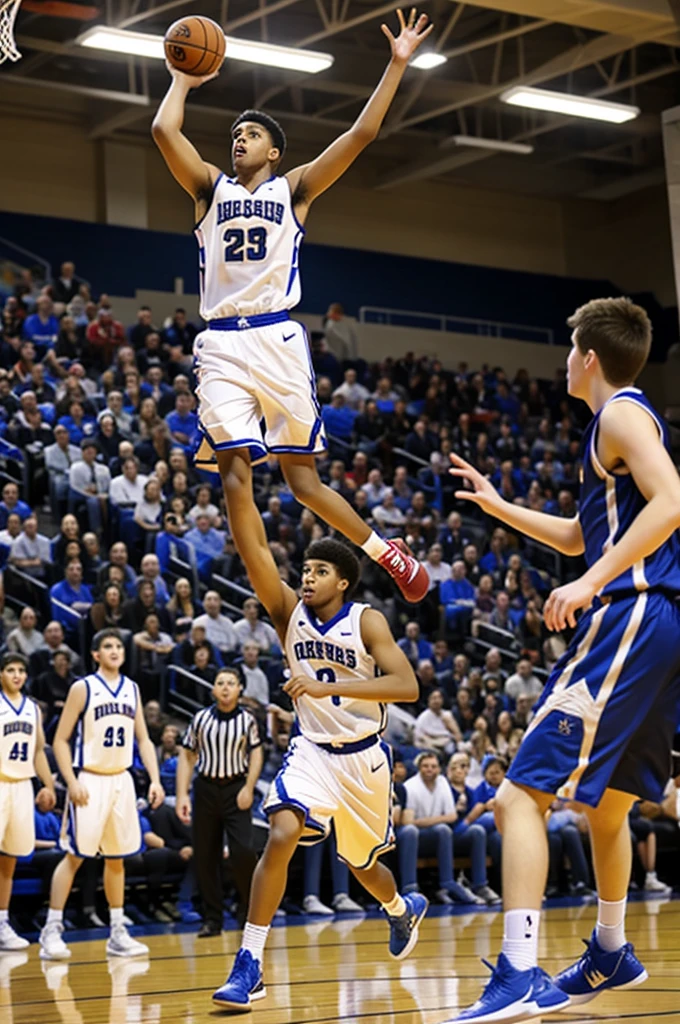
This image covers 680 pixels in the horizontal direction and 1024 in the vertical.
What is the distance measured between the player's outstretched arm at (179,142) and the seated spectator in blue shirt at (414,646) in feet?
31.9

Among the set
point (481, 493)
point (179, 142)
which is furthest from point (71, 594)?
point (481, 493)

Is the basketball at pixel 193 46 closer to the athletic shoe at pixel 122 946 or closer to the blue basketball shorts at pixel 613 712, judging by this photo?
the blue basketball shorts at pixel 613 712

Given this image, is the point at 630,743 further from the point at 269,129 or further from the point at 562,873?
the point at 562,873

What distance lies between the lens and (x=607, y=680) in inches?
171

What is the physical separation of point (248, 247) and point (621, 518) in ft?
8.21

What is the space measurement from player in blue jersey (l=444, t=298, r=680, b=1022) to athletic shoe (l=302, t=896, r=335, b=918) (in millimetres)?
7914

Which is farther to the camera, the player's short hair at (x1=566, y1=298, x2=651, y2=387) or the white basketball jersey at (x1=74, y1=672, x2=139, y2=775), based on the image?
the white basketball jersey at (x1=74, y1=672, x2=139, y2=775)

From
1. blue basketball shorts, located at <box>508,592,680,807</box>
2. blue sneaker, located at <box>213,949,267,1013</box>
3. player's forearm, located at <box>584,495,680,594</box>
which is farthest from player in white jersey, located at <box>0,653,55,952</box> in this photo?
player's forearm, located at <box>584,495,680,594</box>

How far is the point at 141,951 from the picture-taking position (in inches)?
371

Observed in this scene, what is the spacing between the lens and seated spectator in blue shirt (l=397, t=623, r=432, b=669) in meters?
15.6

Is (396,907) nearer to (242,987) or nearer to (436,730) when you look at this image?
(242,987)

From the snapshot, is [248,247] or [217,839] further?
[217,839]

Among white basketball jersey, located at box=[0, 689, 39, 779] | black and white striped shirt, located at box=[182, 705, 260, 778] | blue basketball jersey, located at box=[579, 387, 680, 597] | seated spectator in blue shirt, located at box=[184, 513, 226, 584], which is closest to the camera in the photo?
blue basketball jersey, located at box=[579, 387, 680, 597]

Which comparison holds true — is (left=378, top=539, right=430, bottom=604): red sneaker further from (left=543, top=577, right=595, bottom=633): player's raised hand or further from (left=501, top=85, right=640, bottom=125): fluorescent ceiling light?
(left=501, top=85, right=640, bottom=125): fluorescent ceiling light
